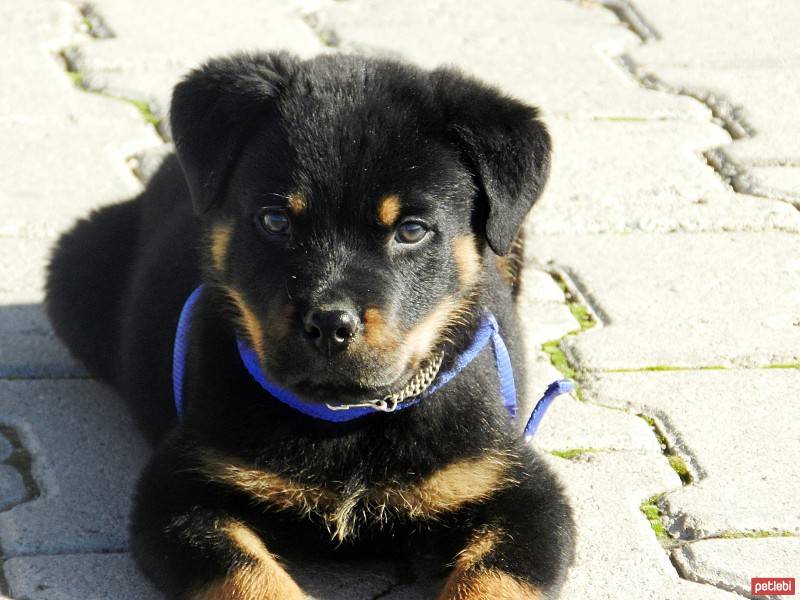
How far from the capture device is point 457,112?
130 inches

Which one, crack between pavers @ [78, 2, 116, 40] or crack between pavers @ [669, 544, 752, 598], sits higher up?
crack between pavers @ [669, 544, 752, 598]

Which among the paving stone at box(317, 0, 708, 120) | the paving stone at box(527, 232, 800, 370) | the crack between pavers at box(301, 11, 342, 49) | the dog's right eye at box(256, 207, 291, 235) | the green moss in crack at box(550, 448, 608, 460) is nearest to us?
the dog's right eye at box(256, 207, 291, 235)

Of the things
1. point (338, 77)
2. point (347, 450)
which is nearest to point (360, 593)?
point (347, 450)

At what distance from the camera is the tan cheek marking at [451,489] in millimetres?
3230

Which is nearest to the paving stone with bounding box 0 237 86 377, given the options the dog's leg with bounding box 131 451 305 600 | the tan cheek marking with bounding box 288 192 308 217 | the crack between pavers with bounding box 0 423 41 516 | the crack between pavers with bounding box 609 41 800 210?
the crack between pavers with bounding box 0 423 41 516

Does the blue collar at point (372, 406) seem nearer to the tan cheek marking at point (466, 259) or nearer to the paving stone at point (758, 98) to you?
the tan cheek marking at point (466, 259)

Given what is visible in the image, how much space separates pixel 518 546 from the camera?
3156 mm

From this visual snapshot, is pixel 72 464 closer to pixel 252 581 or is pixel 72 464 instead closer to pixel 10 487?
pixel 10 487

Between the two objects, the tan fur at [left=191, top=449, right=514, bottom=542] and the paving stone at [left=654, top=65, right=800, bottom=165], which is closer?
the tan fur at [left=191, top=449, right=514, bottom=542]

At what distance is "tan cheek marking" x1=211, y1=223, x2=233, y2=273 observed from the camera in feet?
11.1

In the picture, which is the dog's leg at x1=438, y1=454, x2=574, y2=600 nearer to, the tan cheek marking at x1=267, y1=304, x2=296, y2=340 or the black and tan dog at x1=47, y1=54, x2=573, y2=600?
the black and tan dog at x1=47, y1=54, x2=573, y2=600

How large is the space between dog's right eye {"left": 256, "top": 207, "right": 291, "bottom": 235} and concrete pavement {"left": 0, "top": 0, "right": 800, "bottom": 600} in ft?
2.85

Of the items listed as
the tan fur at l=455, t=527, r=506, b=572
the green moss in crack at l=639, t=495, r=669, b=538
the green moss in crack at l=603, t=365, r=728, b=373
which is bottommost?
the green moss in crack at l=603, t=365, r=728, b=373

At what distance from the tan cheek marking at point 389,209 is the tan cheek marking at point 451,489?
62 cm
